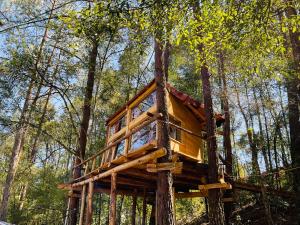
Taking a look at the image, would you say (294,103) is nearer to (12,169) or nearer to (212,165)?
(212,165)

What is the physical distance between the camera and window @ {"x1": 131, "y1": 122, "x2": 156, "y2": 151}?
29.3 ft

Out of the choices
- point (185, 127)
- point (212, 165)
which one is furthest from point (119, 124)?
point (212, 165)

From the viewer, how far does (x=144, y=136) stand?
9.42 meters

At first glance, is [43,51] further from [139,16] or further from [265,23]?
[265,23]

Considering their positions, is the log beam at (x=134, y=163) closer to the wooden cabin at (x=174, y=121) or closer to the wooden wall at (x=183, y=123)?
the wooden cabin at (x=174, y=121)

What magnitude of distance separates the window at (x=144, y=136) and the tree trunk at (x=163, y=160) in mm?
1959

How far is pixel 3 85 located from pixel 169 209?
32.7ft

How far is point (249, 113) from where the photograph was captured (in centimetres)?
1583

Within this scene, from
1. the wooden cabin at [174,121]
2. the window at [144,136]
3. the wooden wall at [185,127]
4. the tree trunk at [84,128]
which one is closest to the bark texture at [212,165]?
the wooden cabin at [174,121]

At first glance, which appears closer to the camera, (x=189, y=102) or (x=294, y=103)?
(x=189, y=102)

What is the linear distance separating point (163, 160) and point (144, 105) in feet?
12.3

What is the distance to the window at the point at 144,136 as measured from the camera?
8930 mm

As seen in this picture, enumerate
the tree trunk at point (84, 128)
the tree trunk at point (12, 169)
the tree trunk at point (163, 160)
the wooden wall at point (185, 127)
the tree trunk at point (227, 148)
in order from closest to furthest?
the tree trunk at point (163, 160) < the wooden wall at point (185, 127) < the tree trunk at point (227, 148) < the tree trunk at point (84, 128) < the tree trunk at point (12, 169)

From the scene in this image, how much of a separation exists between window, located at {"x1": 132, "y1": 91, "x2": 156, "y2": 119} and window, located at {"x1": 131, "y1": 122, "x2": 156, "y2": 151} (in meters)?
0.77
